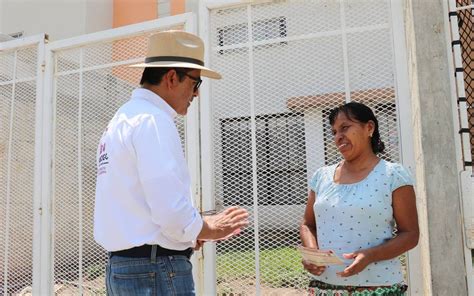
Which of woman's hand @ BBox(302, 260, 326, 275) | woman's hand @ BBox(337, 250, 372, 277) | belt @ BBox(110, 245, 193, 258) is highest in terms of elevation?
belt @ BBox(110, 245, 193, 258)

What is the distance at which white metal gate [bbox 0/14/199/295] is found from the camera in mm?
3639

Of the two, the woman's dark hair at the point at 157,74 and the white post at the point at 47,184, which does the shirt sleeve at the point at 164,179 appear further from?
the white post at the point at 47,184

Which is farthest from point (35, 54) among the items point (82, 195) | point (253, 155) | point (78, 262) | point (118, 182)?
point (118, 182)

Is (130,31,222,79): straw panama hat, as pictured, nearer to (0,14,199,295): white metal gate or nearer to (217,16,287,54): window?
(217,16,287,54): window

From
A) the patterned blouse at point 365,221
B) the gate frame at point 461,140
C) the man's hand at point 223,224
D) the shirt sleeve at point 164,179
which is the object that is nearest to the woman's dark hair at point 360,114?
the patterned blouse at point 365,221

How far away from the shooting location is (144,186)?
1.62 m

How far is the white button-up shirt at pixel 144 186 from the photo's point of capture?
160 centimetres

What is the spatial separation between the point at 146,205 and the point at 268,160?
1521 millimetres

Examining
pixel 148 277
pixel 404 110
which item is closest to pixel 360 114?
pixel 404 110

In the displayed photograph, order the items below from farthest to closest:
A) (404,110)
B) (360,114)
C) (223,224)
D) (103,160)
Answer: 1. (404,110)
2. (360,114)
3. (223,224)
4. (103,160)

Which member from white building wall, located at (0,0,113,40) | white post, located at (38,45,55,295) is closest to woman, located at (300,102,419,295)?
white post, located at (38,45,55,295)

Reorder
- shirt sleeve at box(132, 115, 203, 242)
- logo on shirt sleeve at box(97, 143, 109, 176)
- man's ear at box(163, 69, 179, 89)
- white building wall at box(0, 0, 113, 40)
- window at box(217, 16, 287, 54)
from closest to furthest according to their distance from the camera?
shirt sleeve at box(132, 115, 203, 242), logo on shirt sleeve at box(97, 143, 109, 176), man's ear at box(163, 69, 179, 89), window at box(217, 16, 287, 54), white building wall at box(0, 0, 113, 40)

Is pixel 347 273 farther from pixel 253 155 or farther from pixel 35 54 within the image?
pixel 35 54

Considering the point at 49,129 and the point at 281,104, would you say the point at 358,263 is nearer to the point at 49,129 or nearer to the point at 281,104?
the point at 281,104
